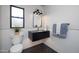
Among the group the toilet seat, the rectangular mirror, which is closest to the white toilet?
the toilet seat

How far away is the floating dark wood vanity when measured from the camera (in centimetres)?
124

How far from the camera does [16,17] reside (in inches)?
44.0

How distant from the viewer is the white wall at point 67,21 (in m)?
1.14

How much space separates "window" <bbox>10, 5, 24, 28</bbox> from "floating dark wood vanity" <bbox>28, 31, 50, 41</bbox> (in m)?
0.24

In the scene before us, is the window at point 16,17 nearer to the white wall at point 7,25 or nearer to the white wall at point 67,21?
the white wall at point 7,25

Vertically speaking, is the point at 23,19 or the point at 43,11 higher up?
the point at 43,11

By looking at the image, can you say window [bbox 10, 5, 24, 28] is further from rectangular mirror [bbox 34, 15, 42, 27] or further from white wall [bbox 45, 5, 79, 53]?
white wall [bbox 45, 5, 79, 53]

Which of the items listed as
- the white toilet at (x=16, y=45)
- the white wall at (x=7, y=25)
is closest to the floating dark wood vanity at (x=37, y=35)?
the white wall at (x=7, y=25)

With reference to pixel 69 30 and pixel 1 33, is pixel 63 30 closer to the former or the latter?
pixel 69 30

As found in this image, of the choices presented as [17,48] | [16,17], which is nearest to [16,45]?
[17,48]

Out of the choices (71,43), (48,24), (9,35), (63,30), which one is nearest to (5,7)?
(9,35)

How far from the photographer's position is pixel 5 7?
1037 millimetres

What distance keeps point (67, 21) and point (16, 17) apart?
2.97 feet

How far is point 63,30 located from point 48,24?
1.01 feet
